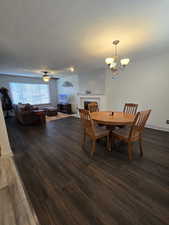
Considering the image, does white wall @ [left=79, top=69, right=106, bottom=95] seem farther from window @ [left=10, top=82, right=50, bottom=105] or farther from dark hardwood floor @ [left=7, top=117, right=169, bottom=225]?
dark hardwood floor @ [left=7, top=117, right=169, bottom=225]

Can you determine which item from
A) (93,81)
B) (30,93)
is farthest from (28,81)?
(93,81)

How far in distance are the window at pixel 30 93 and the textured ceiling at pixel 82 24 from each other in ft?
13.9

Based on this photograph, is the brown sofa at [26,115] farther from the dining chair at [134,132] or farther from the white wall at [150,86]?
the white wall at [150,86]

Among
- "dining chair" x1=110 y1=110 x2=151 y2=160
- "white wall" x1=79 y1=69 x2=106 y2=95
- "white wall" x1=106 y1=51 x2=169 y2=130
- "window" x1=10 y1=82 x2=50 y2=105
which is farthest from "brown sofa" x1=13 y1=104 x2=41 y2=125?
"white wall" x1=106 y1=51 x2=169 y2=130

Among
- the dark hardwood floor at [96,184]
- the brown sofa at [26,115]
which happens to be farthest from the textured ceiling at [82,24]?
the dark hardwood floor at [96,184]

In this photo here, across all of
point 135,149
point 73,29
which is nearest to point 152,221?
point 135,149

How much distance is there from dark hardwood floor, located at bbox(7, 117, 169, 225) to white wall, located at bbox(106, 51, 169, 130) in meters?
1.32

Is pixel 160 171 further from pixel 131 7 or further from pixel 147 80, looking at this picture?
pixel 147 80

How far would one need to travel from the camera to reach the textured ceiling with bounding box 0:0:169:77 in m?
1.36

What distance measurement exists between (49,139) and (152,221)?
2602 millimetres

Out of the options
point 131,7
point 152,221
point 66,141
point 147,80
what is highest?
point 131,7

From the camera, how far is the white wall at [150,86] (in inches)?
128

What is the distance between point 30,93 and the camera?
6.86 metres

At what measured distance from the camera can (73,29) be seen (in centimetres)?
185
